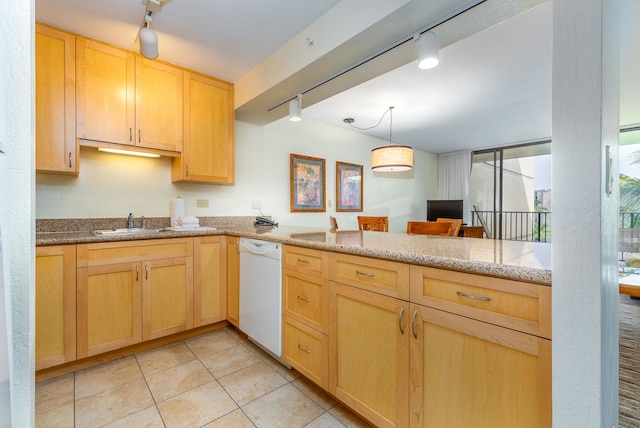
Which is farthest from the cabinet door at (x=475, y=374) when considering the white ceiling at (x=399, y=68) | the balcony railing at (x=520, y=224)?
the balcony railing at (x=520, y=224)

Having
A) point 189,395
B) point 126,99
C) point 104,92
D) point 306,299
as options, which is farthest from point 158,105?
point 189,395

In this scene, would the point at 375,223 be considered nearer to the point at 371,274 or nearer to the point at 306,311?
the point at 306,311

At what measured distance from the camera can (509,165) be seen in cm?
611

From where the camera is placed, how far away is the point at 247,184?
3215 millimetres

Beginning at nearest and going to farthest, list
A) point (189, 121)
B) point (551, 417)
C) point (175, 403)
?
point (551, 417), point (175, 403), point (189, 121)

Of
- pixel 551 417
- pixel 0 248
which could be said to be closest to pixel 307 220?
pixel 551 417

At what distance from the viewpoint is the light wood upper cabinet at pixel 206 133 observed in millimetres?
2532

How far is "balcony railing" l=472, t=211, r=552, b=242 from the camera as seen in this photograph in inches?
227

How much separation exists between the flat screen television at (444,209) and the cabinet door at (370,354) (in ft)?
16.0

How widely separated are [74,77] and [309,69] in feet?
5.59

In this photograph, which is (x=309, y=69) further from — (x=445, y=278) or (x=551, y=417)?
(x=551, y=417)

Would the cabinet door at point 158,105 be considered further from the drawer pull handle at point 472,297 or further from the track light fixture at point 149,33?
the drawer pull handle at point 472,297

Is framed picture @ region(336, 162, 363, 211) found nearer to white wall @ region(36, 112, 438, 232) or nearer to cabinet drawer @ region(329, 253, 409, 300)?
white wall @ region(36, 112, 438, 232)

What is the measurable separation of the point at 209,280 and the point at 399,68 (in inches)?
102
